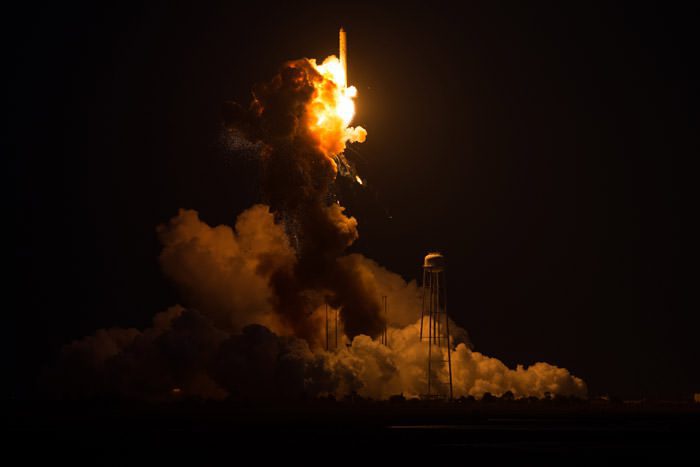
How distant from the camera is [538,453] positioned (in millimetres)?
94438

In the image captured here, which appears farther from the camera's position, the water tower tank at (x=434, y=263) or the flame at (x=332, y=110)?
the water tower tank at (x=434, y=263)

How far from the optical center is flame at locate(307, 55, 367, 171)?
137500 mm

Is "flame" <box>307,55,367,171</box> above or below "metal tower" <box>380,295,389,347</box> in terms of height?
above

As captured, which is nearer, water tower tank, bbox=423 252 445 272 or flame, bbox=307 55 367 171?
flame, bbox=307 55 367 171

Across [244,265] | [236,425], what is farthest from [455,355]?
[236,425]

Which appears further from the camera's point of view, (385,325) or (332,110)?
(385,325)

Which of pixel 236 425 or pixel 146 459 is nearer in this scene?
pixel 146 459

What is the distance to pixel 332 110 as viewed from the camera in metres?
138

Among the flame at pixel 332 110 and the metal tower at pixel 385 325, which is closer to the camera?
the flame at pixel 332 110

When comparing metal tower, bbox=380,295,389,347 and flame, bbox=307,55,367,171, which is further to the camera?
metal tower, bbox=380,295,389,347

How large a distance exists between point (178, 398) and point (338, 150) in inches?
1328

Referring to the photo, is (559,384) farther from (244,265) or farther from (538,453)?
(538,453)

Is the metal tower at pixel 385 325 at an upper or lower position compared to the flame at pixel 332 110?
lower

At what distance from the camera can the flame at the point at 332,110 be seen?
137500 mm
